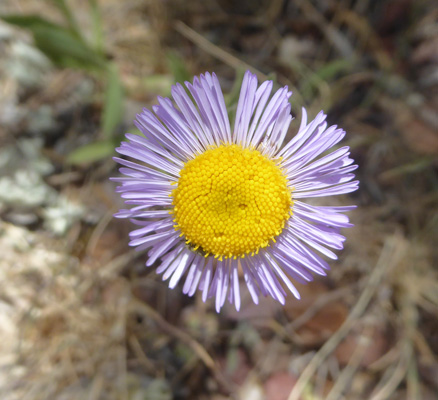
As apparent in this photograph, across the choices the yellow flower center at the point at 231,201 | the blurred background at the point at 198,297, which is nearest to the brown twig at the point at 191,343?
the blurred background at the point at 198,297

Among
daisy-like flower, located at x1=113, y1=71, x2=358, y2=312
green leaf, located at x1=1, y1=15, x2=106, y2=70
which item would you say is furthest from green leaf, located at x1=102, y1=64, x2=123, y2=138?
daisy-like flower, located at x1=113, y1=71, x2=358, y2=312

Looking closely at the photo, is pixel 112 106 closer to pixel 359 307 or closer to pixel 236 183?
pixel 236 183

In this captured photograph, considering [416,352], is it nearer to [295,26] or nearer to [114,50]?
[295,26]

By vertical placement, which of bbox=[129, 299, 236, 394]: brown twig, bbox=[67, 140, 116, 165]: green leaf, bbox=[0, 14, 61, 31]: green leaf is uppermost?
bbox=[0, 14, 61, 31]: green leaf

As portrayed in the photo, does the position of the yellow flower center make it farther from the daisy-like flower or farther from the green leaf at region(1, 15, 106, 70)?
the green leaf at region(1, 15, 106, 70)

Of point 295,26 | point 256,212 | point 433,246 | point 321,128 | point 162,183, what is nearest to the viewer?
point 321,128

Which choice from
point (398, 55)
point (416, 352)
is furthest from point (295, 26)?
point (416, 352)

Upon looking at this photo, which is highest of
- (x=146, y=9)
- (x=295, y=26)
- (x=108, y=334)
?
(x=295, y=26)

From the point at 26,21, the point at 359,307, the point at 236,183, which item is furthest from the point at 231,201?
the point at 26,21
